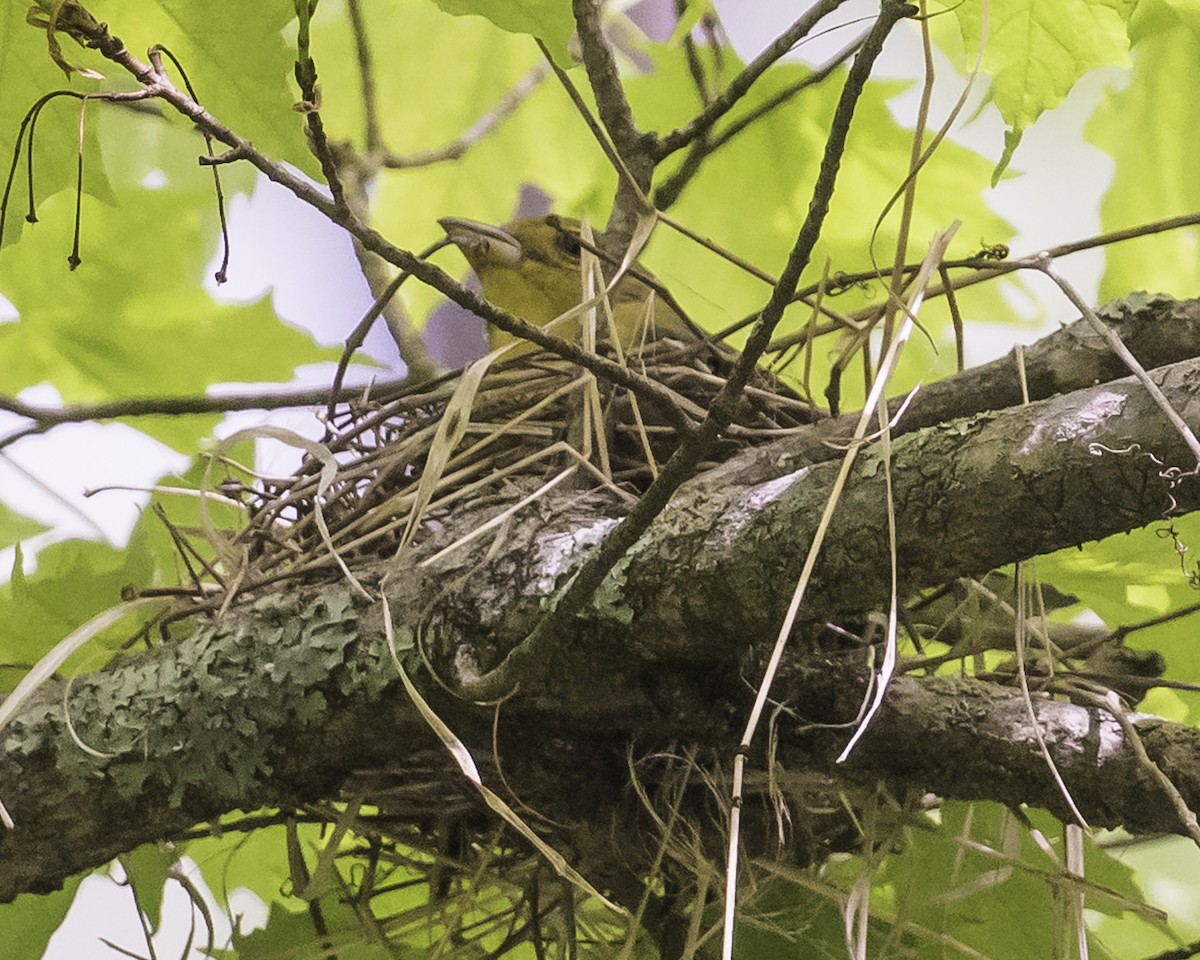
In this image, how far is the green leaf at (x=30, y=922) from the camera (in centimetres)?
81

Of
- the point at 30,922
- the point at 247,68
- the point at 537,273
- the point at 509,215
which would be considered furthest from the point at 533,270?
the point at 30,922

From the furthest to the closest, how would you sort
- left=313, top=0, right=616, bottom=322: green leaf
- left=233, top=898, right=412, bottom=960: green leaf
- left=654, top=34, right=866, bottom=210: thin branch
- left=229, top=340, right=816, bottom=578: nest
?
left=313, top=0, right=616, bottom=322: green leaf, left=654, top=34, right=866, bottom=210: thin branch, left=233, top=898, right=412, bottom=960: green leaf, left=229, top=340, right=816, bottom=578: nest

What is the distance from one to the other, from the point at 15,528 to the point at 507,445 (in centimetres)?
58

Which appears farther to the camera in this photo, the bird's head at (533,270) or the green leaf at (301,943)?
the bird's head at (533,270)

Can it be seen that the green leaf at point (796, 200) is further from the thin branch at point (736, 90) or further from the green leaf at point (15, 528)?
the green leaf at point (15, 528)

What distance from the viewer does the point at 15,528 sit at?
39.9 inches

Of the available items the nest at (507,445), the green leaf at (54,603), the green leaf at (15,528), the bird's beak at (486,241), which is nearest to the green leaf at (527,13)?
the nest at (507,445)

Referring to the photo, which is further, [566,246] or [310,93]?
[566,246]

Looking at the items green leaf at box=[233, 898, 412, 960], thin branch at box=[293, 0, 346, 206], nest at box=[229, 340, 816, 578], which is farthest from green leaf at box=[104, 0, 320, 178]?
green leaf at box=[233, 898, 412, 960]

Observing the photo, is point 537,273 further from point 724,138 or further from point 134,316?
point 134,316

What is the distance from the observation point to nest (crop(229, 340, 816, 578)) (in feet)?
2.03

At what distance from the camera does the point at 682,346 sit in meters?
0.74

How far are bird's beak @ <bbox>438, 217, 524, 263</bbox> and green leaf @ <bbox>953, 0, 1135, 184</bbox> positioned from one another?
43 centimetres

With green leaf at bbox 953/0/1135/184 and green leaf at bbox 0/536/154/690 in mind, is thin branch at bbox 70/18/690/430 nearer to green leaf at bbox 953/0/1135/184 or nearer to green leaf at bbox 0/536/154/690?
green leaf at bbox 953/0/1135/184
